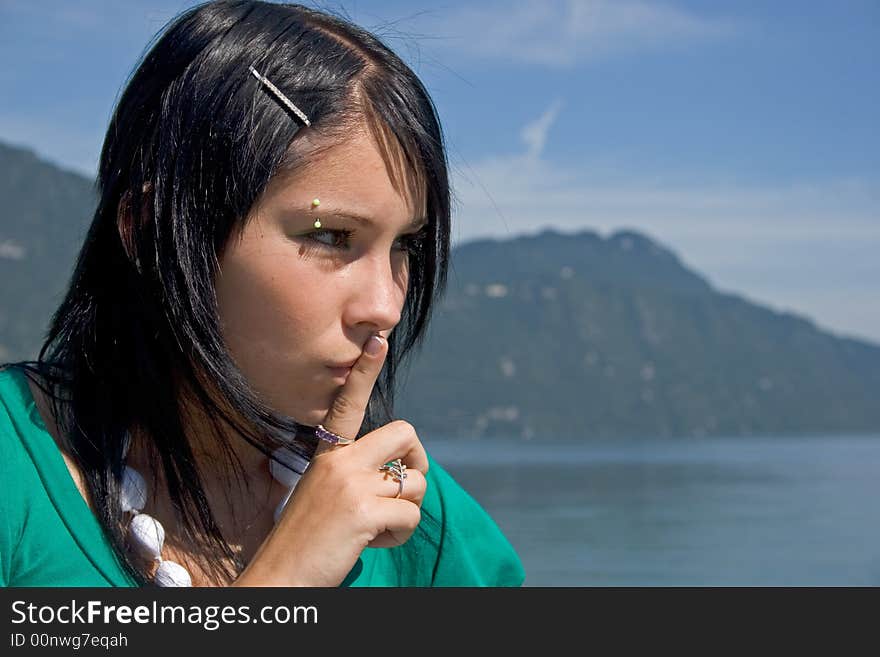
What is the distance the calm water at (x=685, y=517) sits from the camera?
50.2 metres

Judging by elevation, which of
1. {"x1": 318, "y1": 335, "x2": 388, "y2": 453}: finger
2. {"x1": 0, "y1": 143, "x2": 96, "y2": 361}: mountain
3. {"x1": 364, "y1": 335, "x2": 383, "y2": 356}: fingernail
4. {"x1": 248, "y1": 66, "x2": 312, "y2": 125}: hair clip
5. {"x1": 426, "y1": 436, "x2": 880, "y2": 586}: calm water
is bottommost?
{"x1": 0, "y1": 143, "x2": 96, "y2": 361}: mountain

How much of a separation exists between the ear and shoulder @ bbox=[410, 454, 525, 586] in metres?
0.66

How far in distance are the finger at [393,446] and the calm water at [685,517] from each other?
325 inches

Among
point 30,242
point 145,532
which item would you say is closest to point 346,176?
point 145,532

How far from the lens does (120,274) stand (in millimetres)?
1696

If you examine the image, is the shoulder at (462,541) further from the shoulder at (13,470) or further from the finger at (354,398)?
the shoulder at (13,470)

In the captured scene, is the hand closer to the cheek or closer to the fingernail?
the fingernail

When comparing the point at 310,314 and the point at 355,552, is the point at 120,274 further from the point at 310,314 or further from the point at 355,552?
the point at 355,552

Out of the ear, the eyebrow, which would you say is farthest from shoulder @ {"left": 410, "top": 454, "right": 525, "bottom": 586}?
the ear

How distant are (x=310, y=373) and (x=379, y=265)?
0.64 ft

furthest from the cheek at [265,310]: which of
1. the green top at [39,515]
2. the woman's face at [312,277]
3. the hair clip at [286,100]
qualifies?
the green top at [39,515]

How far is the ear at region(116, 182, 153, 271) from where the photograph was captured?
1652 mm

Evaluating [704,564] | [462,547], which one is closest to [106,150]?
[462,547]

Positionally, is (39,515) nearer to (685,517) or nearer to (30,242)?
(685,517)
